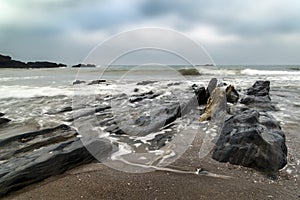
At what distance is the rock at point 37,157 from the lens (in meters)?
3.08

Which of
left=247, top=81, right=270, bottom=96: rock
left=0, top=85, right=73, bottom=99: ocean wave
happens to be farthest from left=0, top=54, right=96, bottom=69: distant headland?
left=247, top=81, right=270, bottom=96: rock

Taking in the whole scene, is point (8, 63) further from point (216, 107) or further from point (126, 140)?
point (126, 140)

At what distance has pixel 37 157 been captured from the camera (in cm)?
356

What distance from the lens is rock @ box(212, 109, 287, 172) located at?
3488 millimetres

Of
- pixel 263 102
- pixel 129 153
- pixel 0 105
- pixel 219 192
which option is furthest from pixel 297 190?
pixel 0 105

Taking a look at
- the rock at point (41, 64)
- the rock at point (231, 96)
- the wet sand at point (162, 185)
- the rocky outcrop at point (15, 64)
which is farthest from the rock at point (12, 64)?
the wet sand at point (162, 185)

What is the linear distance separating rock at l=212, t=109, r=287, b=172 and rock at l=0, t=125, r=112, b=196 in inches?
75.0

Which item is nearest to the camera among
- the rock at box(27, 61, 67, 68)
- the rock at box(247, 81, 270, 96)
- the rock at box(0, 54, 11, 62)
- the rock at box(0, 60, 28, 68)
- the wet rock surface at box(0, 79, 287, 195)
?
the wet rock surface at box(0, 79, 287, 195)

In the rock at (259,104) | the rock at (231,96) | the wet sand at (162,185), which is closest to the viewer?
the wet sand at (162,185)

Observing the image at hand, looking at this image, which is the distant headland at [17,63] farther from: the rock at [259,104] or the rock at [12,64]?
the rock at [259,104]

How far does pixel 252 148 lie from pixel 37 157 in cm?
309

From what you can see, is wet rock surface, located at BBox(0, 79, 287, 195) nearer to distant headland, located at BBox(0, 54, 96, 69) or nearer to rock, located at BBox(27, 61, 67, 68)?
distant headland, located at BBox(0, 54, 96, 69)

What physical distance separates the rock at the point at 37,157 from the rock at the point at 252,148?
1.91 metres

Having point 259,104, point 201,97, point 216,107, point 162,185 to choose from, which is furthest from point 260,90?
point 162,185
